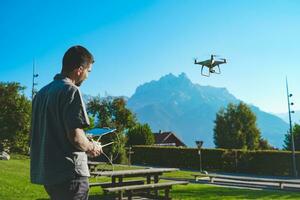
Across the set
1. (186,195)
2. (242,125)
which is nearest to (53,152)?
(186,195)

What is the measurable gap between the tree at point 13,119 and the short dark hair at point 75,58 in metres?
33.9

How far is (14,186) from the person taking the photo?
14.1 meters

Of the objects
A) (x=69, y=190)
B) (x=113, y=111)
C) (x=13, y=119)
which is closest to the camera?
(x=69, y=190)

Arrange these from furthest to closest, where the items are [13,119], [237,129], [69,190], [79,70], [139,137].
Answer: [237,129], [139,137], [13,119], [79,70], [69,190]

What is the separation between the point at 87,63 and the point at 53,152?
2.78 ft

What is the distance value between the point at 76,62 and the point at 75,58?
4 centimetres

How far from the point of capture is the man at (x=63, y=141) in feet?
10.0

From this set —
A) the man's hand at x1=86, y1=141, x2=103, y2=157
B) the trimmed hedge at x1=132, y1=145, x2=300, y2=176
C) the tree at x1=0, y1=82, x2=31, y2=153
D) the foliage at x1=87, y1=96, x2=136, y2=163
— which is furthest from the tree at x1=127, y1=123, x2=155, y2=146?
the man's hand at x1=86, y1=141, x2=103, y2=157

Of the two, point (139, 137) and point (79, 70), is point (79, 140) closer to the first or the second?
point (79, 70)

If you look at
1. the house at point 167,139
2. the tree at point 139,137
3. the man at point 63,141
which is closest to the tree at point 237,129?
the house at point 167,139

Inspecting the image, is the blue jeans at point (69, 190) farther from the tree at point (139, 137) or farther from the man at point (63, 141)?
the tree at point (139, 137)

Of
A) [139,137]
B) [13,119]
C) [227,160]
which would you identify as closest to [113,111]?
[139,137]

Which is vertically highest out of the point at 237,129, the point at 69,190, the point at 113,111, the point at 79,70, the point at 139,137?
the point at 113,111

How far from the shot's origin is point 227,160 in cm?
3584
